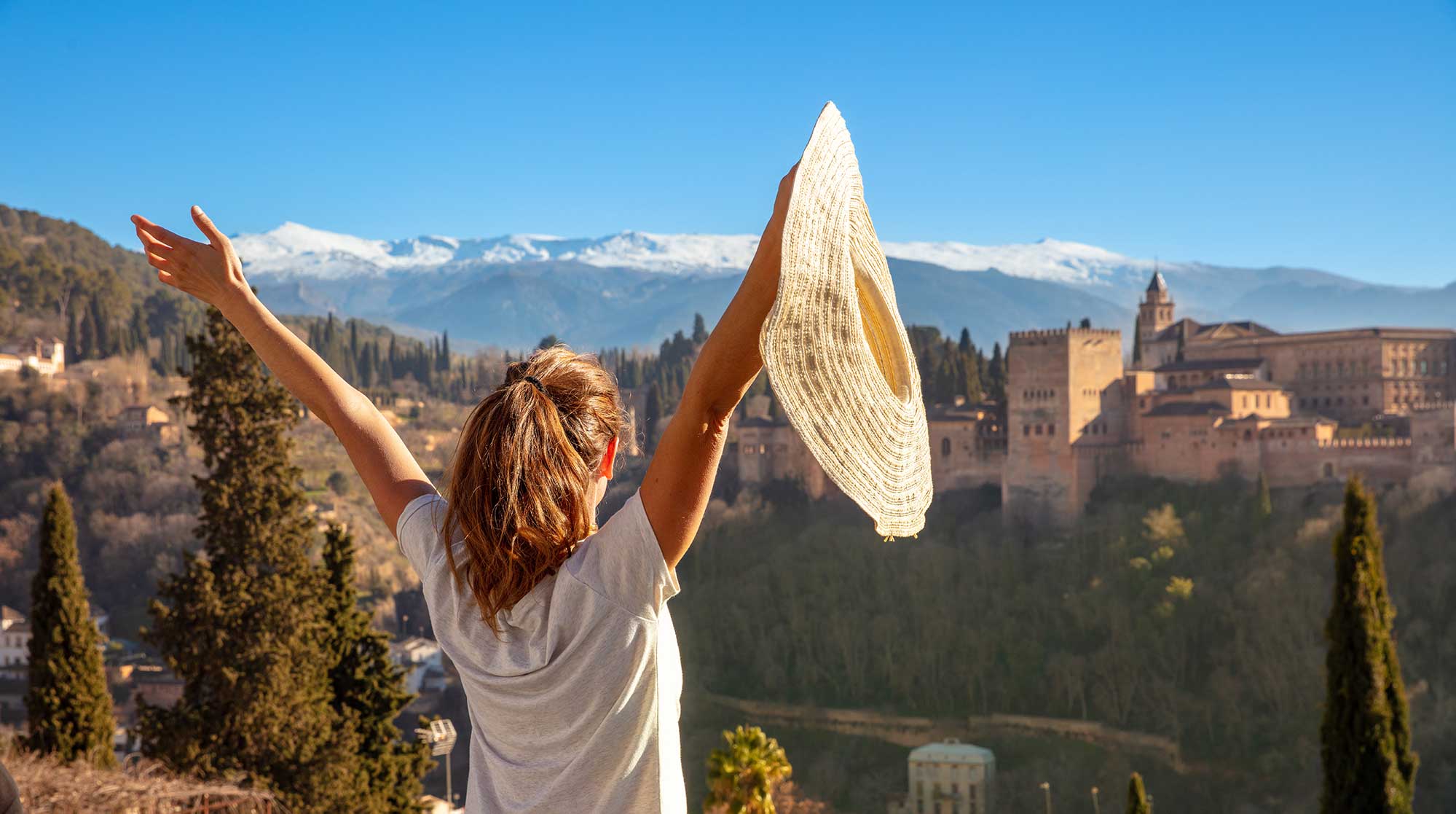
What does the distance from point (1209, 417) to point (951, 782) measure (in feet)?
34.8

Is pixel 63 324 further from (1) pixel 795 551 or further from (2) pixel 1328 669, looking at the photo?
(2) pixel 1328 669

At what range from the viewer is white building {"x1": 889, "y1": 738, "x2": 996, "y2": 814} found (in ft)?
79.7

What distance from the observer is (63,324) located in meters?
51.8

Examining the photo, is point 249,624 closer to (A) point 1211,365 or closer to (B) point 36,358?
(A) point 1211,365

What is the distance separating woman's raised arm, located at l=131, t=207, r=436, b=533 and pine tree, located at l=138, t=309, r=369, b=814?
830 centimetres

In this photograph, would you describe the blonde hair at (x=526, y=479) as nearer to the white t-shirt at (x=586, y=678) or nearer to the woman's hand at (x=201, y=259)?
the white t-shirt at (x=586, y=678)

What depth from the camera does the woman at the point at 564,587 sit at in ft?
3.93

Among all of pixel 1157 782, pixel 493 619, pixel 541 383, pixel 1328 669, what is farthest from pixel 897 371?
pixel 1157 782

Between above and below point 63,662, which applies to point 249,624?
above

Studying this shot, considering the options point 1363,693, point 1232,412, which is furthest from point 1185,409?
point 1363,693

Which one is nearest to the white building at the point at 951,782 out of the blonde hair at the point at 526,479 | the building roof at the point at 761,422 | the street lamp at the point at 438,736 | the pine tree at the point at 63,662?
the building roof at the point at 761,422

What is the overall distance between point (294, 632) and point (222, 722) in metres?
0.81

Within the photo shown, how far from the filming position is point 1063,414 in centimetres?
2991

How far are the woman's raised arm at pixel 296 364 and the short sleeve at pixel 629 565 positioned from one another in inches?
11.8
